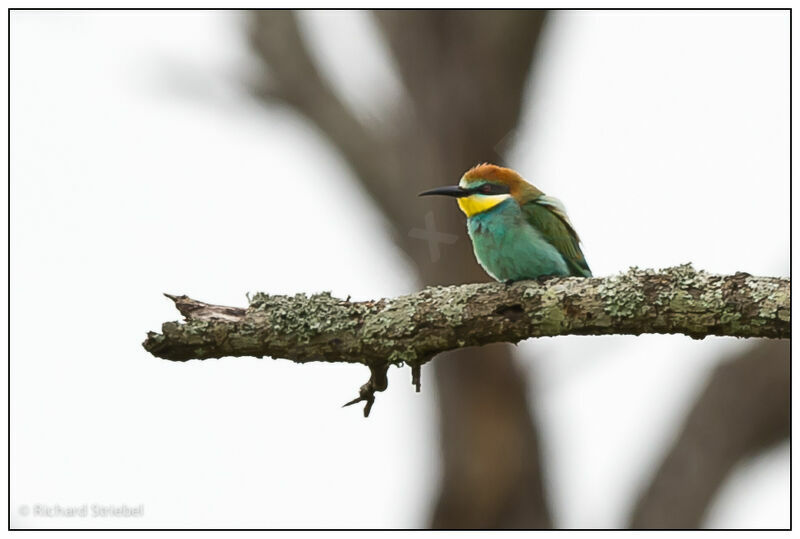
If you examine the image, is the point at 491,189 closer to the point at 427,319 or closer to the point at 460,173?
the point at 427,319

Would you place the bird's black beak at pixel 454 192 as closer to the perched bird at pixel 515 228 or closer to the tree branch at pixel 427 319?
the perched bird at pixel 515 228

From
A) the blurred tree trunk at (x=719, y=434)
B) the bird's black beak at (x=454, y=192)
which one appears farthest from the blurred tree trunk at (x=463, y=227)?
the bird's black beak at (x=454, y=192)

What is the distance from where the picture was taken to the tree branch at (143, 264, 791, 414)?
3.13m

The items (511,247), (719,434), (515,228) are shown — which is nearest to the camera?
(511,247)

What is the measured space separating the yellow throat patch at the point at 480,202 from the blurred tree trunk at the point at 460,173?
1435mm

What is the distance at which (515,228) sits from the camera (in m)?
4.34

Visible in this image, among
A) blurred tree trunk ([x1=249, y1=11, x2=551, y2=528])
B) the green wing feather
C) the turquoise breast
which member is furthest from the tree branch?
blurred tree trunk ([x1=249, y1=11, x2=551, y2=528])

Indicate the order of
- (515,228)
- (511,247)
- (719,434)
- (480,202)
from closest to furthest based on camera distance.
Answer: (511,247) < (515,228) < (480,202) < (719,434)

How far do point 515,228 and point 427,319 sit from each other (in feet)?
3.71

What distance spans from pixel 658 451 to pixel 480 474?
3.44 ft

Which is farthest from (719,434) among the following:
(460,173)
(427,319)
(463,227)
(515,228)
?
(427,319)

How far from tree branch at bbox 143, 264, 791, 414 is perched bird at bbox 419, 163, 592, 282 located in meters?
0.78

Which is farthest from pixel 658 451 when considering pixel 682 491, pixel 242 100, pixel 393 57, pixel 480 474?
pixel 242 100

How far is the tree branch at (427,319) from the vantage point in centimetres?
313
